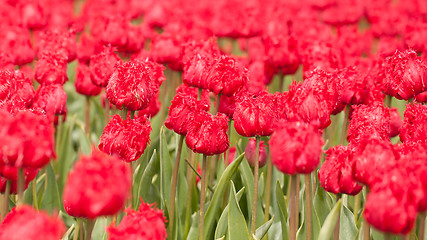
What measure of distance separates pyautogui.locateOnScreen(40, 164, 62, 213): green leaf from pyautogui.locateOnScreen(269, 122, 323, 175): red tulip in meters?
1.40

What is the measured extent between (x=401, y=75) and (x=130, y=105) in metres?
1.10

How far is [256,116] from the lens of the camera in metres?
2.13

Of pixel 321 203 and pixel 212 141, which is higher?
pixel 212 141

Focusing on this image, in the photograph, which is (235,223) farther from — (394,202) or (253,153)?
(394,202)

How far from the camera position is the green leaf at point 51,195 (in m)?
2.74

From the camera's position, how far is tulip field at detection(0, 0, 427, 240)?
1.51m

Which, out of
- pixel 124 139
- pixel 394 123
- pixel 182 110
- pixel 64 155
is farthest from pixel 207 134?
pixel 64 155

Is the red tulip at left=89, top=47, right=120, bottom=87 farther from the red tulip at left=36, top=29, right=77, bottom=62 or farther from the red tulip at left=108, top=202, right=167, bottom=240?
the red tulip at left=108, top=202, right=167, bottom=240

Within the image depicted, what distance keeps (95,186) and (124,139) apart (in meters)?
0.70

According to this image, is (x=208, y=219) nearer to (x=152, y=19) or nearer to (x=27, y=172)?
(x=27, y=172)

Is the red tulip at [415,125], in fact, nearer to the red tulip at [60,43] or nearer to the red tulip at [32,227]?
the red tulip at [32,227]

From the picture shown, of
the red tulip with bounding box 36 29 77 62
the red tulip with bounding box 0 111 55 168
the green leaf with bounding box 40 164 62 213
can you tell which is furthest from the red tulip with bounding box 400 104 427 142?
the red tulip with bounding box 36 29 77 62

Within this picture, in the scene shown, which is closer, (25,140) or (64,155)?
(25,140)

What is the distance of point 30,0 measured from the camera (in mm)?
3936
